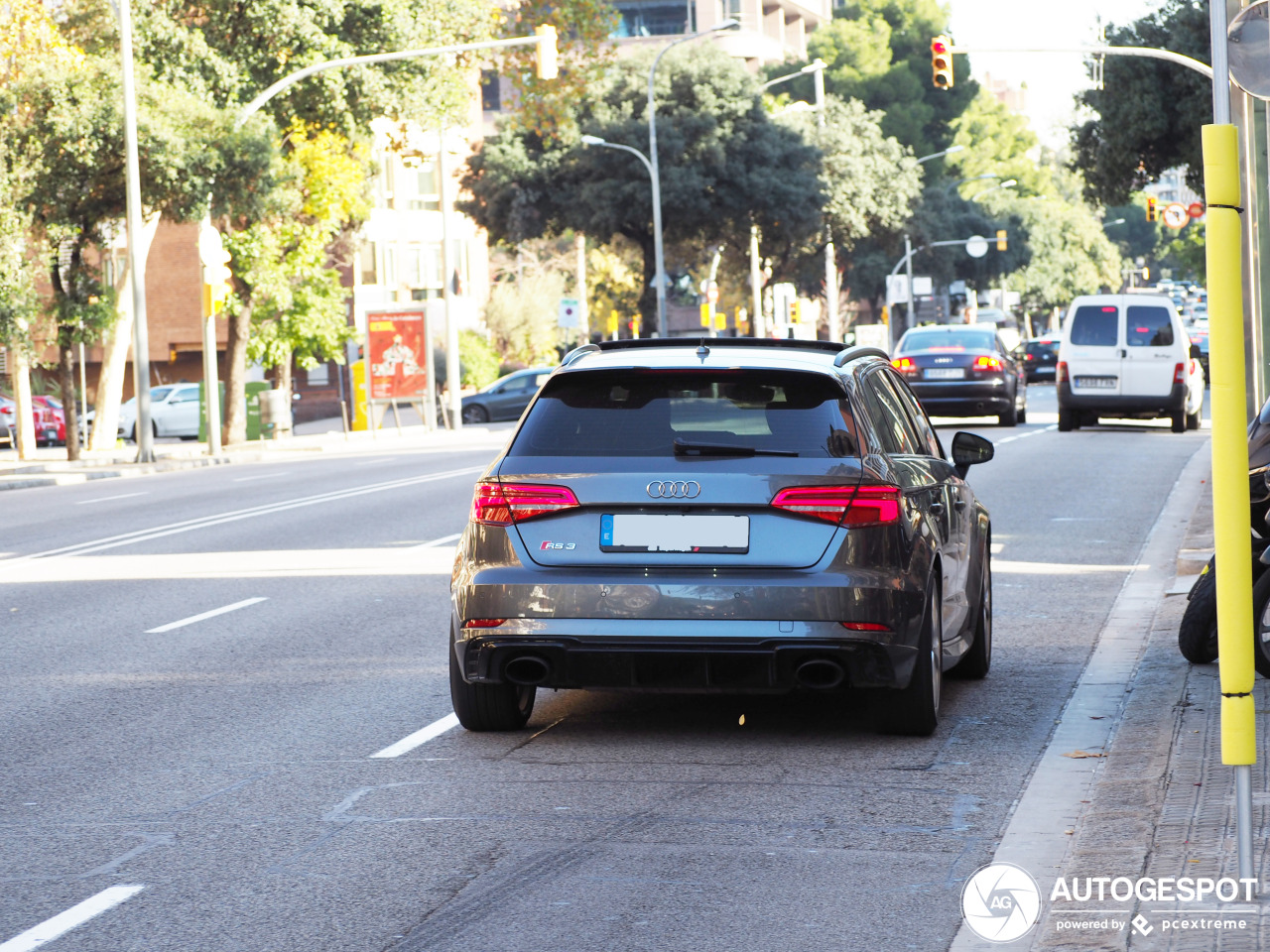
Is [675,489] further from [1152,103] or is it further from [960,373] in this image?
[1152,103]

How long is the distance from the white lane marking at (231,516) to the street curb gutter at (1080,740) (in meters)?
9.02

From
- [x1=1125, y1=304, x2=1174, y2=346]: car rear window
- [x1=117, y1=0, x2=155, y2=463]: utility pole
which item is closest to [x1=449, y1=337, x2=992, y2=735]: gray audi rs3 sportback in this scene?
[x1=1125, y1=304, x2=1174, y2=346]: car rear window

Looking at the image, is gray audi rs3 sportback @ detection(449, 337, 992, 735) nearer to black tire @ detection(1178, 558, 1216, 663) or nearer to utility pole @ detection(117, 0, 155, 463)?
black tire @ detection(1178, 558, 1216, 663)

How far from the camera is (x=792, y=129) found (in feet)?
193

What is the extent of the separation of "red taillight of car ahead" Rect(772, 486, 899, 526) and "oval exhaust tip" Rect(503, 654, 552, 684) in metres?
1.05

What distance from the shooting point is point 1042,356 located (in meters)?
57.3

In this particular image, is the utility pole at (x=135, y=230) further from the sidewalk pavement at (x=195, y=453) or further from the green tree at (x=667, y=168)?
the green tree at (x=667, y=168)

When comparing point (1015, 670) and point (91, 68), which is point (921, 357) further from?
point (1015, 670)

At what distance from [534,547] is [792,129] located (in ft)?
174

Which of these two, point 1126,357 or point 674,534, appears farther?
point 1126,357

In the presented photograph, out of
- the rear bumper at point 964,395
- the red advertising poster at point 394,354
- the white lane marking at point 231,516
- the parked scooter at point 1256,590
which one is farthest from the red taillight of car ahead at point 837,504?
the red advertising poster at point 394,354

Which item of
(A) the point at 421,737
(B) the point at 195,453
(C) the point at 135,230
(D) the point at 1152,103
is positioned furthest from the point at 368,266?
(A) the point at 421,737

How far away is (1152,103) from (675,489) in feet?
109

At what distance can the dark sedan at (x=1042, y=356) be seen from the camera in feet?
187
